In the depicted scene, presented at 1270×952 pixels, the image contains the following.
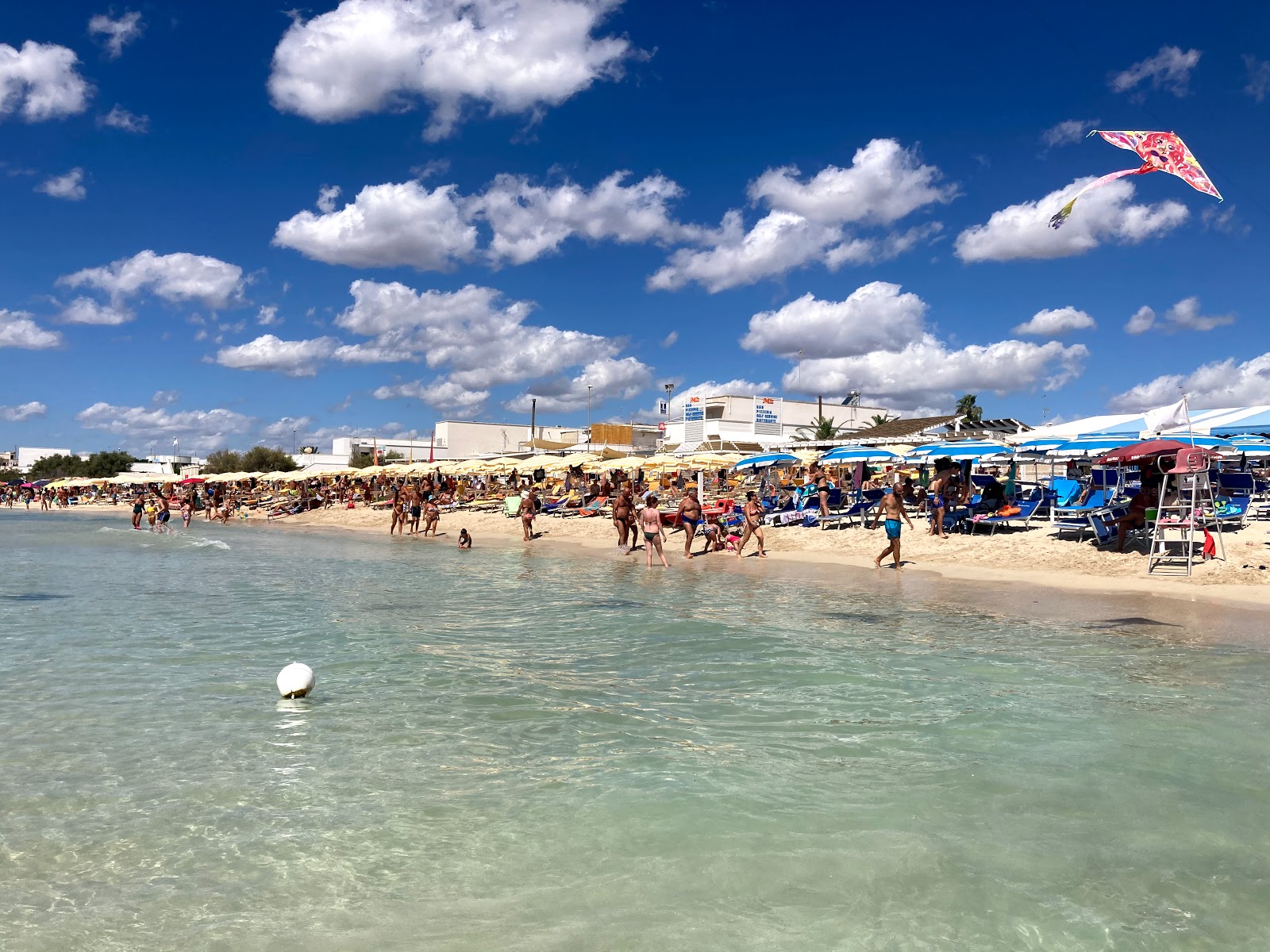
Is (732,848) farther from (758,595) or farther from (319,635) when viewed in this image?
(758,595)

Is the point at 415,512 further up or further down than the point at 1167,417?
further down

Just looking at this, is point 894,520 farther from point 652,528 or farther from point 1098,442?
point 1098,442

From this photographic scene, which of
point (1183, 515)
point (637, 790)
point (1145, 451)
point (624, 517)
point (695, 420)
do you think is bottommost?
point (637, 790)

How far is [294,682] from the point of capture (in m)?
6.55

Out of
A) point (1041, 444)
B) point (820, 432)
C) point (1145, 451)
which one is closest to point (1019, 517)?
point (1041, 444)

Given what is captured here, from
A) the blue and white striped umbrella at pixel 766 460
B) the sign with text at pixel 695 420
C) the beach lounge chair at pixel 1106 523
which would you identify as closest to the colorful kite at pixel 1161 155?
the beach lounge chair at pixel 1106 523

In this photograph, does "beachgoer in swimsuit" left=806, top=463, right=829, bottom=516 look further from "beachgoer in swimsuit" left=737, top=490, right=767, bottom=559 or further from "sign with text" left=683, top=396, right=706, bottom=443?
"sign with text" left=683, top=396, right=706, bottom=443

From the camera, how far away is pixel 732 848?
403cm

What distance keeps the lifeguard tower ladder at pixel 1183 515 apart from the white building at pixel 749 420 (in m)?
39.2

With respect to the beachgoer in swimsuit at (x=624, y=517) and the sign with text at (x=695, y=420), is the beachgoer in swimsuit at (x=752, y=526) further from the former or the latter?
the sign with text at (x=695, y=420)

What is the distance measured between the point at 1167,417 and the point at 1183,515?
1474mm

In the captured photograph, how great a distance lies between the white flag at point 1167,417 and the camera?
1319cm

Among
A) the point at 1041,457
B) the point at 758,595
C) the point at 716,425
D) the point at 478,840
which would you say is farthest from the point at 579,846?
the point at 716,425

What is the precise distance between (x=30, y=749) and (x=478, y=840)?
10.3 ft
